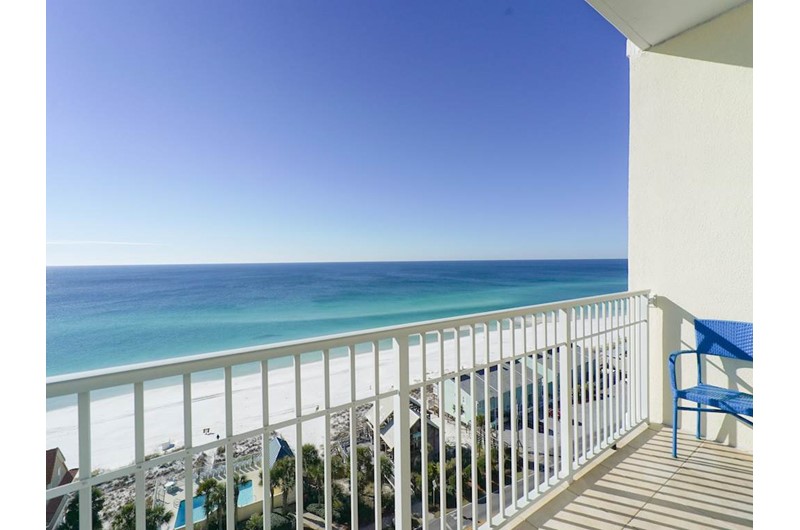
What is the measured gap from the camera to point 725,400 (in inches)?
92.3

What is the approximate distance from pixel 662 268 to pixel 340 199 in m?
19.7

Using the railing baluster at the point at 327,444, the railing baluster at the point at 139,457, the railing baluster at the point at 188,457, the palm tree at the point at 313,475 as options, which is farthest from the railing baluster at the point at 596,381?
the palm tree at the point at 313,475

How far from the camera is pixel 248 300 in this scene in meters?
22.5

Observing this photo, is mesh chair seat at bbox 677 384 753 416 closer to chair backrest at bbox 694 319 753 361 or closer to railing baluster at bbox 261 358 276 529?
chair backrest at bbox 694 319 753 361

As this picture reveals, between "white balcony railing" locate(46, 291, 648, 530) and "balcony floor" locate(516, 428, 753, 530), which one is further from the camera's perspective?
"balcony floor" locate(516, 428, 753, 530)

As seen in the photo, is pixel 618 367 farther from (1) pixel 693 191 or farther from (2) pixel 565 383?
(1) pixel 693 191

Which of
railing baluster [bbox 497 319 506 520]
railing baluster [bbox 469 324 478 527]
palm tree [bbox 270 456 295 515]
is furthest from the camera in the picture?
palm tree [bbox 270 456 295 515]

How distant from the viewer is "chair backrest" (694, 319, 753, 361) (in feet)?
8.30

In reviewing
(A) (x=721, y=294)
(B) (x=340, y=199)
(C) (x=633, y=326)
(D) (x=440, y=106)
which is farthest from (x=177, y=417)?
(B) (x=340, y=199)

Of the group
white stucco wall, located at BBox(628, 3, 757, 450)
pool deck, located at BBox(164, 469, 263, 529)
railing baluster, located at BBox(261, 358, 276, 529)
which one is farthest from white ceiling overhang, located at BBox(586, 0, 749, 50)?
pool deck, located at BBox(164, 469, 263, 529)

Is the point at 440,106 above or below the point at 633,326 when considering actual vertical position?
above
